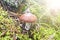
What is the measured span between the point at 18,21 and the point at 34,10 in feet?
1.36

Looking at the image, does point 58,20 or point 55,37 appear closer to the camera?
point 55,37

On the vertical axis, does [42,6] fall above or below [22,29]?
above

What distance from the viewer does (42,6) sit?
345 cm

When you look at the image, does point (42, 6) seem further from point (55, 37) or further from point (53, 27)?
point (55, 37)

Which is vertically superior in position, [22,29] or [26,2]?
[26,2]

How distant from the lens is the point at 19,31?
2840 millimetres

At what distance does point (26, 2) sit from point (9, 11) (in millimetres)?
464

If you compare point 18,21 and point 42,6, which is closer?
point 18,21

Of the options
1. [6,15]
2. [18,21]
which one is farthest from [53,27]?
[6,15]

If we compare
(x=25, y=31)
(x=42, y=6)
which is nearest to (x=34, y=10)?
(x=42, y=6)

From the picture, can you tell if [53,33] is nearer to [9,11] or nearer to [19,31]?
[19,31]

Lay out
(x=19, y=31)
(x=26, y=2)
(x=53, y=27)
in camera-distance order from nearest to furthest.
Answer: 1. (x=19, y=31)
2. (x=53, y=27)
3. (x=26, y=2)

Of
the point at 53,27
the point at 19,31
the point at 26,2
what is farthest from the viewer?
the point at 26,2

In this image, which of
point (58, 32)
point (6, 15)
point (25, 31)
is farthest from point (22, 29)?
point (58, 32)
